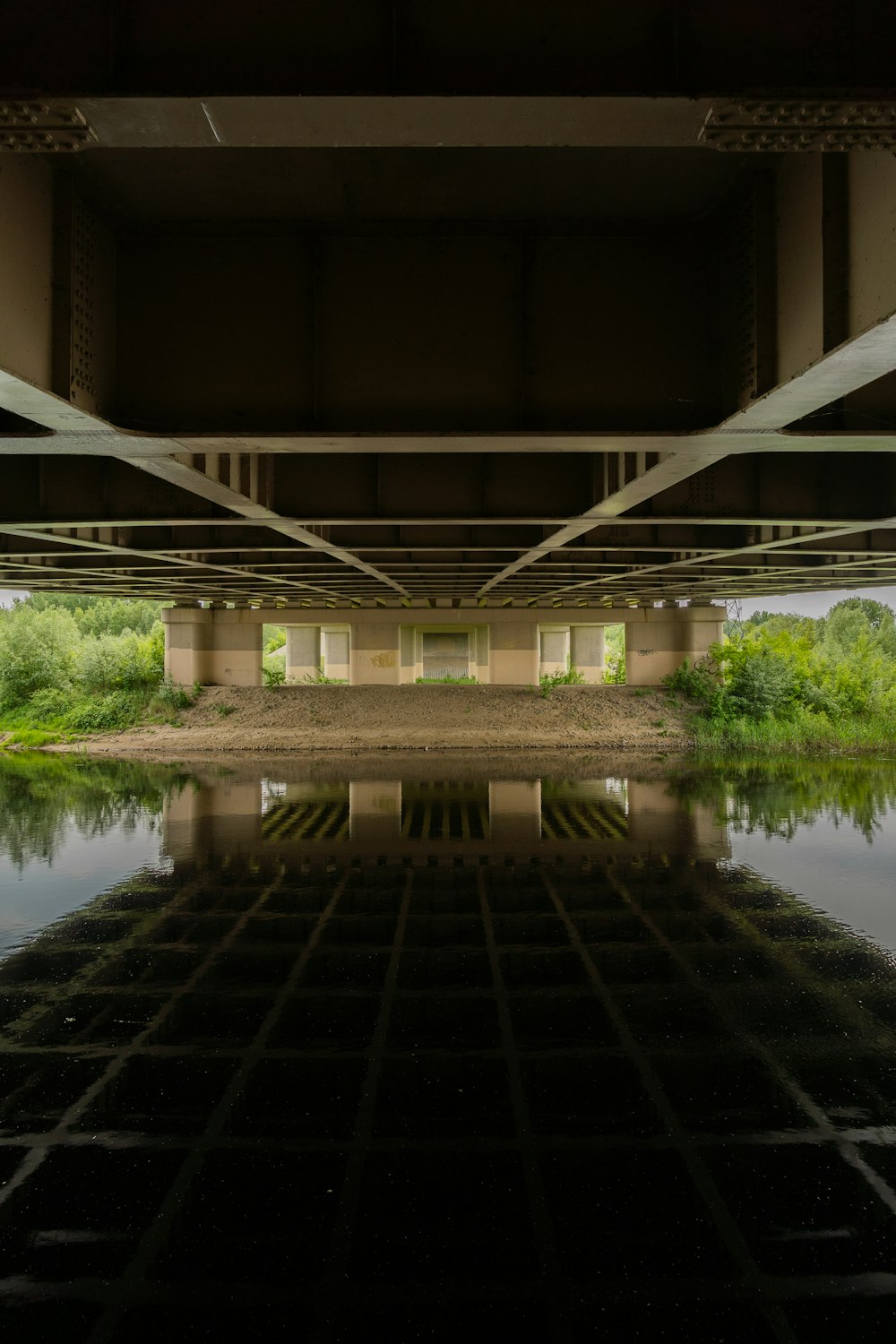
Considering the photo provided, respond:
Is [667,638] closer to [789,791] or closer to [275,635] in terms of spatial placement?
[789,791]

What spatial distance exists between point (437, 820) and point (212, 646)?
22.8 meters

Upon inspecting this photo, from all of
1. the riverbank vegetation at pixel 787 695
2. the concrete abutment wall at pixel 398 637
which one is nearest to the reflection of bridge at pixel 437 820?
the riverbank vegetation at pixel 787 695

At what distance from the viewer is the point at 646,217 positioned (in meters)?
6.00

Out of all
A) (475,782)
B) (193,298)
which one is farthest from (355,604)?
(193,298)

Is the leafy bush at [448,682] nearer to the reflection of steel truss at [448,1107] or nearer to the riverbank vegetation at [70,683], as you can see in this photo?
the riverbank vegetation at [70,683]

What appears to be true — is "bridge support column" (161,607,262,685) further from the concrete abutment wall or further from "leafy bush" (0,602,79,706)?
"leafy bush" (0,602,79,706)

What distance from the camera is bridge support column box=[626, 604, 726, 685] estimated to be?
32375 mm

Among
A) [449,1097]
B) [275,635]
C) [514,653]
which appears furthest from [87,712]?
→ [275,635]

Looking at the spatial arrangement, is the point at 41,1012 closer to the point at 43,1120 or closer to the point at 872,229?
the point at 43,1120

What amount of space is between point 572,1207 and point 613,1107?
3.09ft

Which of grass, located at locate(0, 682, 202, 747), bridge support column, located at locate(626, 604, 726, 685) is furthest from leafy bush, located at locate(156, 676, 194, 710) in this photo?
bridge support column, located at locate(626, 604, 726, 685)

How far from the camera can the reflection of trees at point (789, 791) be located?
13.3 m

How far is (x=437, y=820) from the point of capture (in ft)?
43.3

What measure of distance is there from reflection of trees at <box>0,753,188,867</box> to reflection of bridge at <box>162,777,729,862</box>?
0.95m
